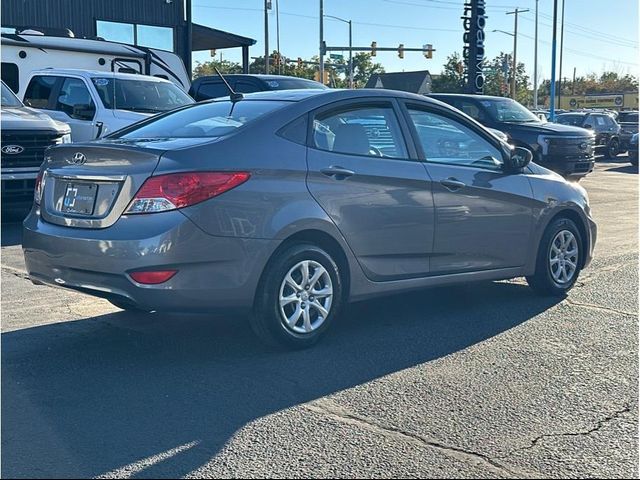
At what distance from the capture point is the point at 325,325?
549 centimetres

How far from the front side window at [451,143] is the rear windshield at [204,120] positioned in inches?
46.2

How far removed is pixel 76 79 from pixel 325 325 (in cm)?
933

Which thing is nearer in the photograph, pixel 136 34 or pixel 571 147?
pixel 571 147

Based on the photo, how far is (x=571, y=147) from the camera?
53.2 feet

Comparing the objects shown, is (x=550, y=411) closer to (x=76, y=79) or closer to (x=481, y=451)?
(x=481, y=451)

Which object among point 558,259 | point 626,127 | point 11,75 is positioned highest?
point 11,75

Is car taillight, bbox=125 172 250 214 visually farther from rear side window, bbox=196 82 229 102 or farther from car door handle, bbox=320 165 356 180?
rear side window, bbox=196 82 229 102

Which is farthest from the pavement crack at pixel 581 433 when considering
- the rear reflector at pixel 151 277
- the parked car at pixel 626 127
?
the parked car at pixel 626 127

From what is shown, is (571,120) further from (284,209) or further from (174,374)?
(174,374)

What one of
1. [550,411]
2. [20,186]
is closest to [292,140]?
[550,411]

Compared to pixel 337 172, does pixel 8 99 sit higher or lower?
higher

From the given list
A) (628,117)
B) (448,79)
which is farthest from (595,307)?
(448,79)

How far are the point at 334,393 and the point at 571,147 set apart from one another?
12.9m

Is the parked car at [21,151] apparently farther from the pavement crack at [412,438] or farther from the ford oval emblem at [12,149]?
the pavement crack at [412,438]
